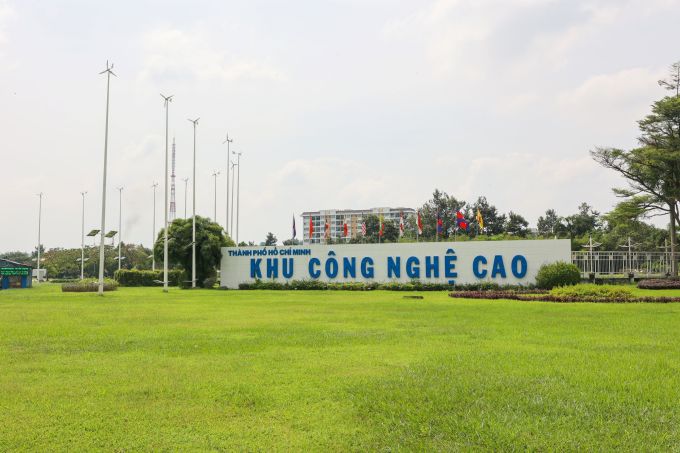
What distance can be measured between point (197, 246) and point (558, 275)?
23.1 meters

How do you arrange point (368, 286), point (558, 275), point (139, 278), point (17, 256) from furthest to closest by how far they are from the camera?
point (17, 256) < point (139, 278) < point (368, 286) < point (558, 275)

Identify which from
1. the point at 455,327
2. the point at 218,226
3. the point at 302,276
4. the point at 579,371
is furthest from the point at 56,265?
the point at 579,371

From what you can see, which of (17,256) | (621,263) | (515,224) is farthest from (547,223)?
(17,256)

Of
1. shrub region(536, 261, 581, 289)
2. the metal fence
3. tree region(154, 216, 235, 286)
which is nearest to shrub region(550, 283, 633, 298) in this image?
shrub region(536, 261, 581, 289)

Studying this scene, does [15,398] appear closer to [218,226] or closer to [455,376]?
[455,376]

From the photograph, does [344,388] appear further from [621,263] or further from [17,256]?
[17,256]

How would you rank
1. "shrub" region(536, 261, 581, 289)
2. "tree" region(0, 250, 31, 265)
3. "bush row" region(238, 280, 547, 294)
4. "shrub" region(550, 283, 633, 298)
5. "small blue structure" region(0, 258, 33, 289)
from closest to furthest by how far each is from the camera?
"shrub" region(550, 283, 633, 298) < "shrub" region(536, 261, 581, 289) < "bush row" region(238, 280, 547, 294) < "small blue structure" region(0, 258, 33, 289) < "tree" region(0, 250, 31, 265)

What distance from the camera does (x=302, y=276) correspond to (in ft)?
118

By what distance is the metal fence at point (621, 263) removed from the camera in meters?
31.9

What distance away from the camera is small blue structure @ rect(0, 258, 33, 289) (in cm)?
3878

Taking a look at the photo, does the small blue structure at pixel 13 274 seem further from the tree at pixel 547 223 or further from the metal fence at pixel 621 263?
the tree at pixel 547 223

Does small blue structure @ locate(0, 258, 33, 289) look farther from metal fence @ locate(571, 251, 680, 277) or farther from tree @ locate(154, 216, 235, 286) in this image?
metal fence @ locate(571, 251, 680, 277)

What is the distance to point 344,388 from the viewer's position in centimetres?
630

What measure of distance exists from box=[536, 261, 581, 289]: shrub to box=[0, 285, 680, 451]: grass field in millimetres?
15004
